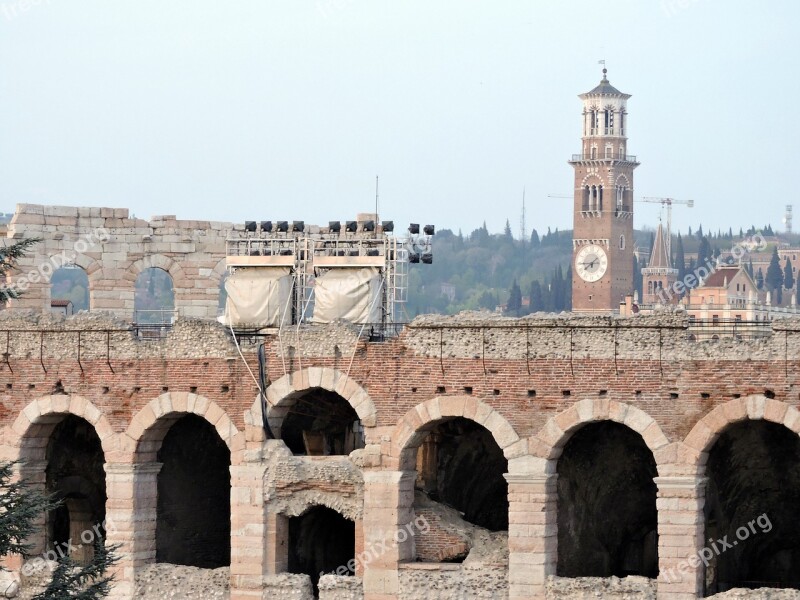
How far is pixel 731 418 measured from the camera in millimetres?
38781

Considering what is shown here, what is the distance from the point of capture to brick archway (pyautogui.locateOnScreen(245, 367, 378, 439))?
42.4 meters

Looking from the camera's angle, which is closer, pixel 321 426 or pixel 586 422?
pixel 586 422

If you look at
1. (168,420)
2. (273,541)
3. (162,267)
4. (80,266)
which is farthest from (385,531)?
(80,266)

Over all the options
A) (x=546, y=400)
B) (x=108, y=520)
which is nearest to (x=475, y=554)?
(x=546, y=400)

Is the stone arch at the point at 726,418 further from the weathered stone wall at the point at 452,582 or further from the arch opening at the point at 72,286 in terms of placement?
the arch opening at the point at 72,286

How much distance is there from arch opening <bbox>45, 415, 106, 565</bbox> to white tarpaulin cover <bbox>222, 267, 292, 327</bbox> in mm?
4463

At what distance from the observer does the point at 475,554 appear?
1628 inches

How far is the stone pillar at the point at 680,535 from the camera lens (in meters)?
39.0

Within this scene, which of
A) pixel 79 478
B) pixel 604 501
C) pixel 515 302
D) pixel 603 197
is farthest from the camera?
pixel 603 197

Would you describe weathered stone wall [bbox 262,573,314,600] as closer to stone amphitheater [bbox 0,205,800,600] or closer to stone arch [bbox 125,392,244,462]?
stone amphitheater [bbox 0,205,800,600]

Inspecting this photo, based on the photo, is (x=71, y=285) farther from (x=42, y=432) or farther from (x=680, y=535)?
(x=680, y=535)

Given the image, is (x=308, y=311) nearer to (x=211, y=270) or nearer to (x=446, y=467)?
(x=211, y=270)

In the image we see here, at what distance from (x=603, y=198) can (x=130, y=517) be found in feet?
480

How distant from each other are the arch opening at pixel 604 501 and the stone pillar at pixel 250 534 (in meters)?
6.46
